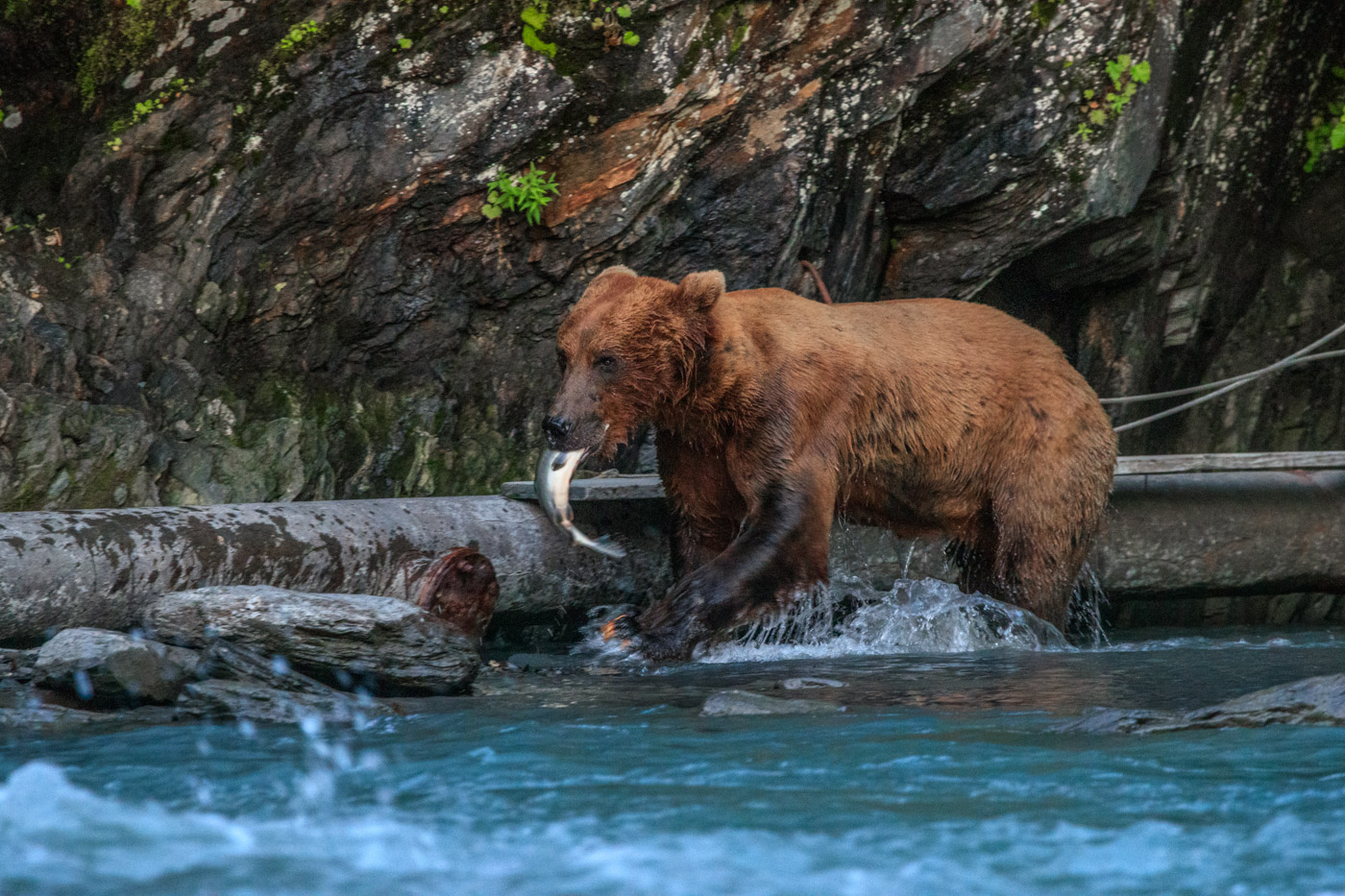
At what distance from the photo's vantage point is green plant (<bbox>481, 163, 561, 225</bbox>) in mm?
7141

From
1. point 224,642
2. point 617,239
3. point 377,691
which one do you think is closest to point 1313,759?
point 377,691

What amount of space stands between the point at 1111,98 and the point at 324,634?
18.0ft

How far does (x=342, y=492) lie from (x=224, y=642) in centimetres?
298

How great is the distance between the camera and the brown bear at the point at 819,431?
5246 millimetres

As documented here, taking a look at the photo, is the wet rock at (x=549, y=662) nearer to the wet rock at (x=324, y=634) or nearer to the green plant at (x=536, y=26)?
the wet rock at (x=324, y=634)

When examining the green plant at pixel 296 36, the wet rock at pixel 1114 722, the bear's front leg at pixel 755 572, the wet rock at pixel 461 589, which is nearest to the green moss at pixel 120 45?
the green plant at pixel 296 36

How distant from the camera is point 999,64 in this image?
756 centimetres

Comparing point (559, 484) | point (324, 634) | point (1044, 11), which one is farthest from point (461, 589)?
point (1044, 11)

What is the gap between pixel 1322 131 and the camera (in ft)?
29.9

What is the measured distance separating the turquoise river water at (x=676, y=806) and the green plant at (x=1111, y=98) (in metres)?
4.52

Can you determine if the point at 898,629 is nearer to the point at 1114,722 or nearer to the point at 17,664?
the point at 1114,722

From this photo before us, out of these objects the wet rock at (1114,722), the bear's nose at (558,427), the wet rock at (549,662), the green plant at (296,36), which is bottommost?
the wet rock at (549,662)

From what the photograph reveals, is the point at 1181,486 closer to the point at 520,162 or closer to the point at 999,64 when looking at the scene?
the point at 999,64

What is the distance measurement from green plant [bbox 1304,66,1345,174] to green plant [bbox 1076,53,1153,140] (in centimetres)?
220
